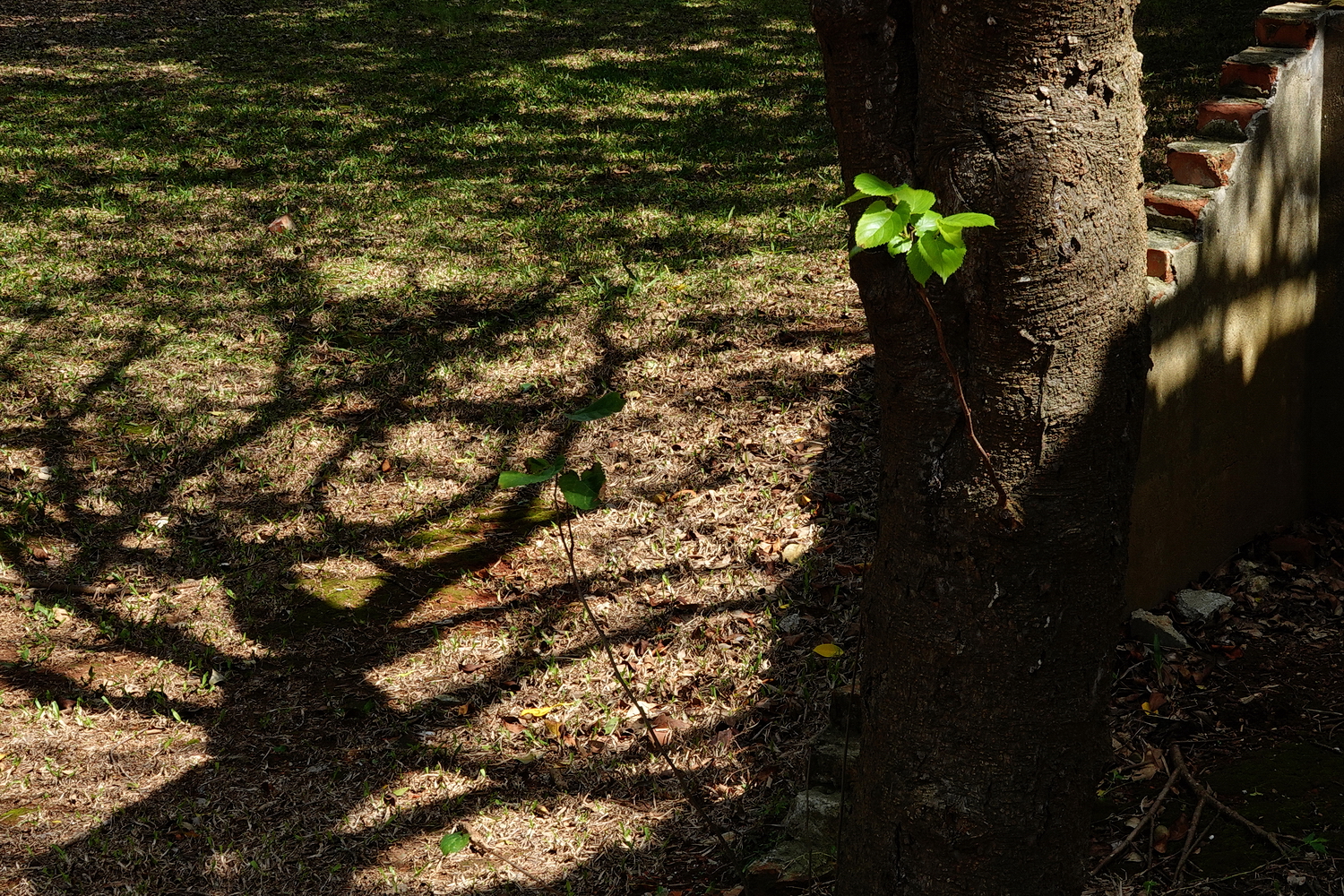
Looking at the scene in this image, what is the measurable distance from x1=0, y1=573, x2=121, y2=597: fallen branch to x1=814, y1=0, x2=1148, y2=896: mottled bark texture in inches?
133

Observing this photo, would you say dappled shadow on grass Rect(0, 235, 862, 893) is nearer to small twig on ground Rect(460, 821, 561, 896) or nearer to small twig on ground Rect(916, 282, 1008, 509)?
small twig on ground Rect(460, 821, 561, 896)

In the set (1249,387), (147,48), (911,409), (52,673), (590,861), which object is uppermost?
(147,48)

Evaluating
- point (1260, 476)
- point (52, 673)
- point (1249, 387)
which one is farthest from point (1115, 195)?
point (52, 673)

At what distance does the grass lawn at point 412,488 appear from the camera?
11.1 ft

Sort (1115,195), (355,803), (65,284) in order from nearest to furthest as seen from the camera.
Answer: (1115,195), (355,803), (65,284)

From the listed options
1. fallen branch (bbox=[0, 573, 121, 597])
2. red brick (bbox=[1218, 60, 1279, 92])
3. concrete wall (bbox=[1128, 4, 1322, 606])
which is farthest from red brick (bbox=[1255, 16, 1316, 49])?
fallen branch (bbox=[0, 573, 121, 597])

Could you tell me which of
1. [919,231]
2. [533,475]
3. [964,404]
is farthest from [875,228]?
[533,475]

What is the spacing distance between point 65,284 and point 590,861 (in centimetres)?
495

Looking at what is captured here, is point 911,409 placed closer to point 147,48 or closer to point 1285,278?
point 1285,278

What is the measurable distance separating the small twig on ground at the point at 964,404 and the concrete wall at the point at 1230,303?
186 cm

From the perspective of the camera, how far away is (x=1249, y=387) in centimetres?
402

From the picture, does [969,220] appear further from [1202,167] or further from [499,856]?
[1202,167]

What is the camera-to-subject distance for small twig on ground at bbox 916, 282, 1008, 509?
1.72 meters

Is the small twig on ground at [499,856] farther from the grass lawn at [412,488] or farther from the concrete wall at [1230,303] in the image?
the concrete wall at [1230,303]
